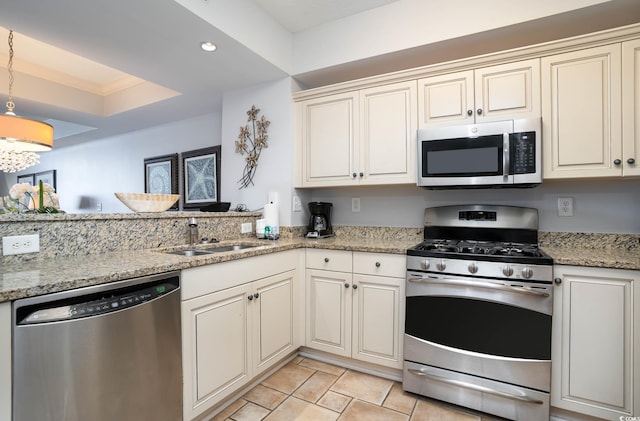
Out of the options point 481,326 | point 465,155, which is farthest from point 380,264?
point 465,155

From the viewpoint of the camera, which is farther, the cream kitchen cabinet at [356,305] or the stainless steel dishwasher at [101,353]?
the cream kitchen cabinet at [356,305]

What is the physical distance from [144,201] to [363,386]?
72.0 inches

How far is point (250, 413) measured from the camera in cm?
170

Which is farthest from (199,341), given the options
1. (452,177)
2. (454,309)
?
(452,177)

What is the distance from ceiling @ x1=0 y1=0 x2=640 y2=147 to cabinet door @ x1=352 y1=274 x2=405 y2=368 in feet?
5.39

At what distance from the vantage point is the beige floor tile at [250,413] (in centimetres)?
166

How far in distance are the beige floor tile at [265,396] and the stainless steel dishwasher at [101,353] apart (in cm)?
51

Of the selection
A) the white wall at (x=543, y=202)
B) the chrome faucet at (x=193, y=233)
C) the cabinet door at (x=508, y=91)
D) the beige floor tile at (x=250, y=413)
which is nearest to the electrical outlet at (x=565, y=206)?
the white wall at (x=543, y=202)

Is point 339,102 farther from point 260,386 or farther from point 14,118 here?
point 14,118

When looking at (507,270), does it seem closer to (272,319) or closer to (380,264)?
(380,264)

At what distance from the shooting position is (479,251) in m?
1.80

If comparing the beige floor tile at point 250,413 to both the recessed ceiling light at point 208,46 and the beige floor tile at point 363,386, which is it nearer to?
the beige floor tile at point 363,386

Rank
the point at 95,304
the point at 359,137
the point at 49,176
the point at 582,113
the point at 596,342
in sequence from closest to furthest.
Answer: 1. the point at 95,304
2. the point at 596,342
3. the point at 582,113
4. the point at 359,137
5. the point at 49,176

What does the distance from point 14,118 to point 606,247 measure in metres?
4.42
